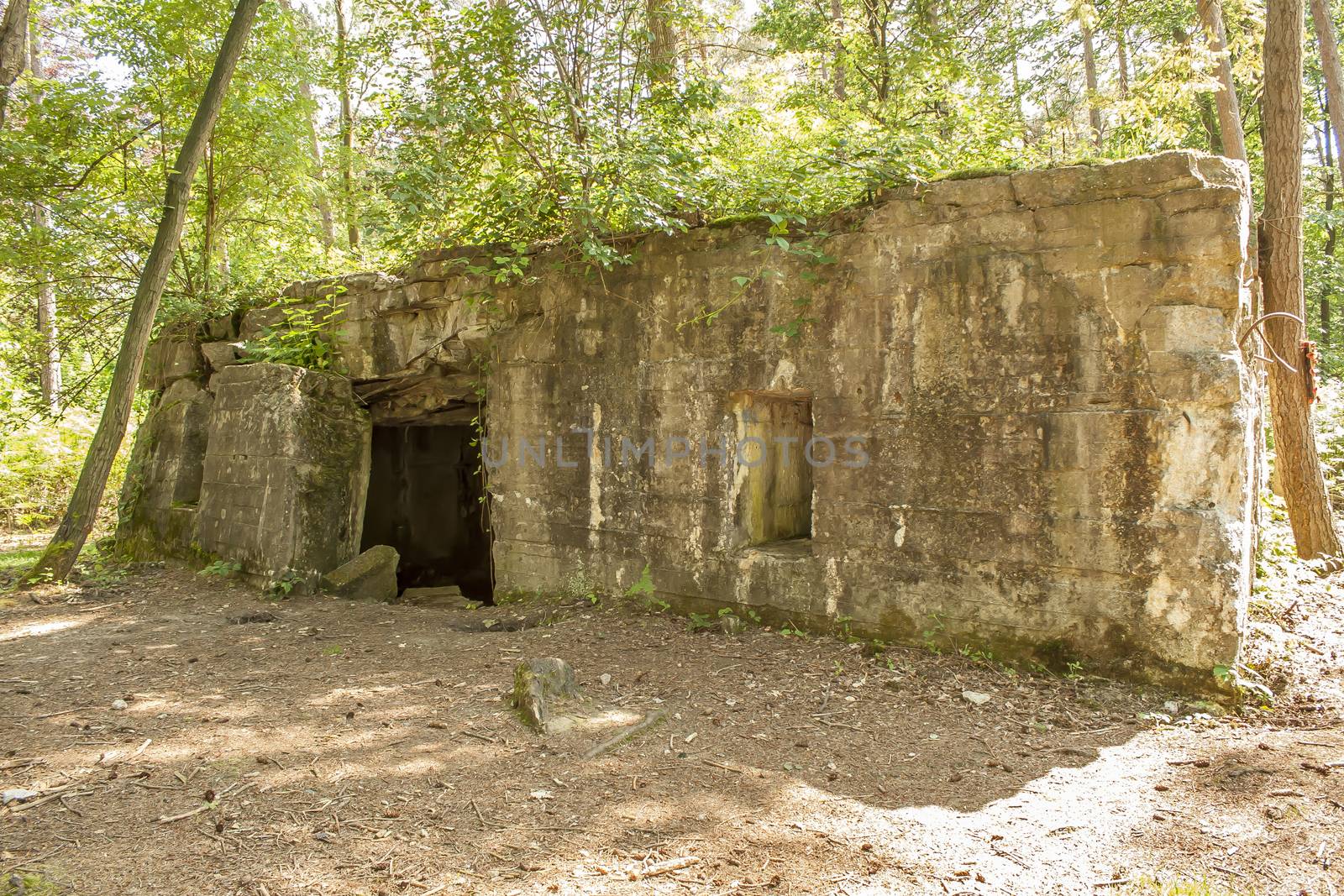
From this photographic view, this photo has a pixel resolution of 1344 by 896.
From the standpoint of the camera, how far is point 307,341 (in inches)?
296

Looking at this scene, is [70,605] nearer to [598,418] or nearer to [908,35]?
[598,418]

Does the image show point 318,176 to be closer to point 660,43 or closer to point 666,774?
point 660,43

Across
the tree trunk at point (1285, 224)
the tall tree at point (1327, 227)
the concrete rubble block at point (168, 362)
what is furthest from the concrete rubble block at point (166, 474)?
the tall tree at point (1327, 227)

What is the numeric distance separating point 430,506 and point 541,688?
20.2ft

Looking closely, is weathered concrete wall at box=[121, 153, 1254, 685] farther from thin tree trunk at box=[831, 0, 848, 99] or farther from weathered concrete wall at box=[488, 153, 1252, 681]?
thin tree trunk at box=[831, 0, 848, 99]

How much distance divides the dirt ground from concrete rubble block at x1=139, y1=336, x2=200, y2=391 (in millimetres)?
4314

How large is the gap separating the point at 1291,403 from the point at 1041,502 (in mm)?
4101

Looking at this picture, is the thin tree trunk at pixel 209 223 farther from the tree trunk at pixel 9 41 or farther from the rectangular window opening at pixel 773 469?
the rectangular window opening at pixel 773 469

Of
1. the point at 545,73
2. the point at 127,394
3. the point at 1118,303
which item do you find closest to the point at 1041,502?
the point at 1118,303

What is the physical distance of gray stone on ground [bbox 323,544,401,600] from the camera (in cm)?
677

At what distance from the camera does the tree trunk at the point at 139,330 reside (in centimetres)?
688

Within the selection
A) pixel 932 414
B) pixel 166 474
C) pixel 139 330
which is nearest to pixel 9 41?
pixel 139 330

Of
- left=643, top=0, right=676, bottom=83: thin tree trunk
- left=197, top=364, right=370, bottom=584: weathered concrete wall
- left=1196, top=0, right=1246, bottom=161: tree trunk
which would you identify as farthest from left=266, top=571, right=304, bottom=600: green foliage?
left=1196, top=0, right=1246, bottom=161: tree trunk

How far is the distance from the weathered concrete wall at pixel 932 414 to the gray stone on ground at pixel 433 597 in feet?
3.61
